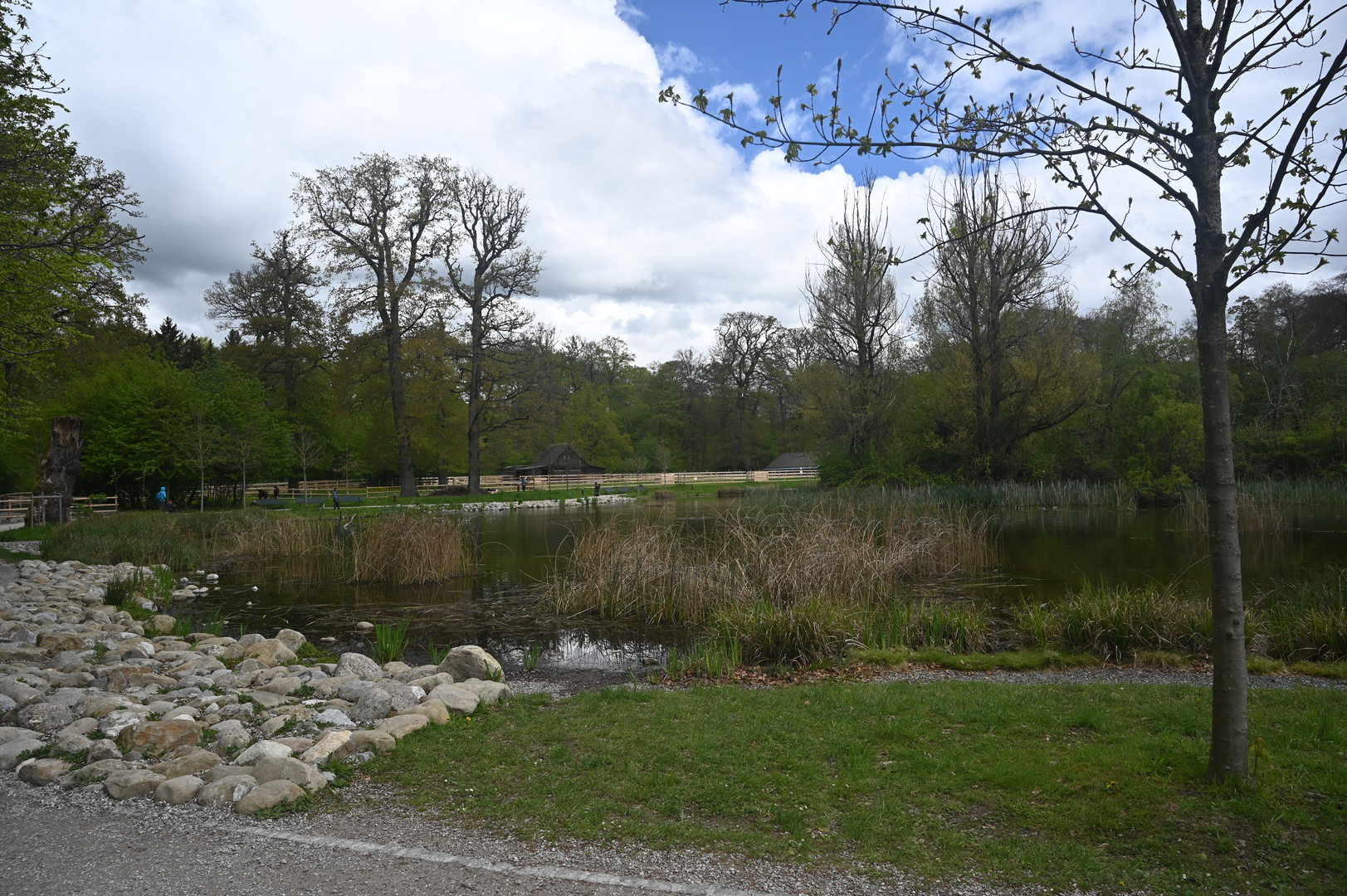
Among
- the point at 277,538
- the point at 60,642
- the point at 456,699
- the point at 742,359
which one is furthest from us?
the point at 742,359

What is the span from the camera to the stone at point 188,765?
4.46 metres

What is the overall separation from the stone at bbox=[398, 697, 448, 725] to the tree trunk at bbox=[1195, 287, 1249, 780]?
4.75 meters

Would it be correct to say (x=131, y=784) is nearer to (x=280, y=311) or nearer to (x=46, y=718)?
(x=46, y=718)

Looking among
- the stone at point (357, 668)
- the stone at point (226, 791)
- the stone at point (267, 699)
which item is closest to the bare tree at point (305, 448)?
the stone at point (357, 668)

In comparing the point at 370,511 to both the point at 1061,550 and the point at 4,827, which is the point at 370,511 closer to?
the point at 1061,550

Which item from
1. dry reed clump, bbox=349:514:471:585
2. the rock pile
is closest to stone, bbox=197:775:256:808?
the rock pile

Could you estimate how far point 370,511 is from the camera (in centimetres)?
2561

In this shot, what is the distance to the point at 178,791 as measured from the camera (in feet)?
13.7

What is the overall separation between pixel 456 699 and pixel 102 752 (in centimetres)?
222

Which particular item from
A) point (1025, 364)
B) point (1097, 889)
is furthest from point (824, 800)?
point (1025, 364)

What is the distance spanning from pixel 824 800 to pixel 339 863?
235cm

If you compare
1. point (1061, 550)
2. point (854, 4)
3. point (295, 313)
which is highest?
point (295, 313)

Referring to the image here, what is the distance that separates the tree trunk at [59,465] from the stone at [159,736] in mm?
20910

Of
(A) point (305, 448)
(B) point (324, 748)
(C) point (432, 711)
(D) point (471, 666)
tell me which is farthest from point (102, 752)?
(A) point (305, 448)
